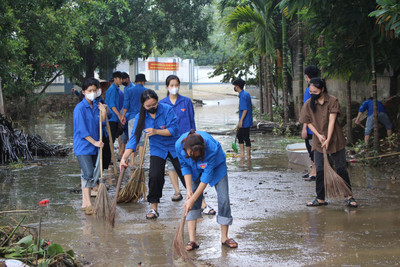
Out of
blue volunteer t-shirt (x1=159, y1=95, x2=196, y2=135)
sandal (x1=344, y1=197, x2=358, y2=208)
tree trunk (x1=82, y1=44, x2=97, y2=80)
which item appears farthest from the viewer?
tree trunk (x1=82, y1=44, x2=97, y2=80)

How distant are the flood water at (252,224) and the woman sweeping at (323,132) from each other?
12.3 inches

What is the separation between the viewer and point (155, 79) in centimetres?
3816

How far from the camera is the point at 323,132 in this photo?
6.71 metres

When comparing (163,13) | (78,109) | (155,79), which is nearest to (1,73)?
(78,109)

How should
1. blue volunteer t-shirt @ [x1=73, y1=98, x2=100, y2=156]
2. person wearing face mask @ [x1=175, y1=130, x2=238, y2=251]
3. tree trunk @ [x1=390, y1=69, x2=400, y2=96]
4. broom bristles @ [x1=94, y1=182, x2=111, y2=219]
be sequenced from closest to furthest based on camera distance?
person wearing face mask @ [x1=175, y1=130, x2=238, y2=251], broom bristles @ [x1=94, y1=182, x2=111, y2=219], blue volunteer t-shirt @ [x1=73, y1=98, x2=100, y2=156], tree trunk @ [x1=390, y1=69, x2=400, y2=96]

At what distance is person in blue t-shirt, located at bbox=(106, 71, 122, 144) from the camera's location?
9914mm

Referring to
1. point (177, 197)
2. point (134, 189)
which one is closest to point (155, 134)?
point (134, 189)

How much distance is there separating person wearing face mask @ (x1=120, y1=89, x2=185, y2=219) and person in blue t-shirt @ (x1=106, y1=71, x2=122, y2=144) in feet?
11.7

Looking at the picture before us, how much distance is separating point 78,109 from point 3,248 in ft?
9.43

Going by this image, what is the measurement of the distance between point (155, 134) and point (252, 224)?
1.57 m

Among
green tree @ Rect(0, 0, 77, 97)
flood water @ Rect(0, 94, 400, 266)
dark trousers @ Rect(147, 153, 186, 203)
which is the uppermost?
green tree @ Rect(0, 0, 77, 97)

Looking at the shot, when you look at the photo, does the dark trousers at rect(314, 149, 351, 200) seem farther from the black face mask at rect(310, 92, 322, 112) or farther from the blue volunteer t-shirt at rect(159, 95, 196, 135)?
the blue volunteer t-shirt at rect(159, 95, 196, 135)

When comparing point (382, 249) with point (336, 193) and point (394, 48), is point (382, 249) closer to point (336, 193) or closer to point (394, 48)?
point (336, 193)

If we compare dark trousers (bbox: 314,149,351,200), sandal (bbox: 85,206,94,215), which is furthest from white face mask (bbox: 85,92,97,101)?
dark trousers (bbox: 314,149,351,200)
